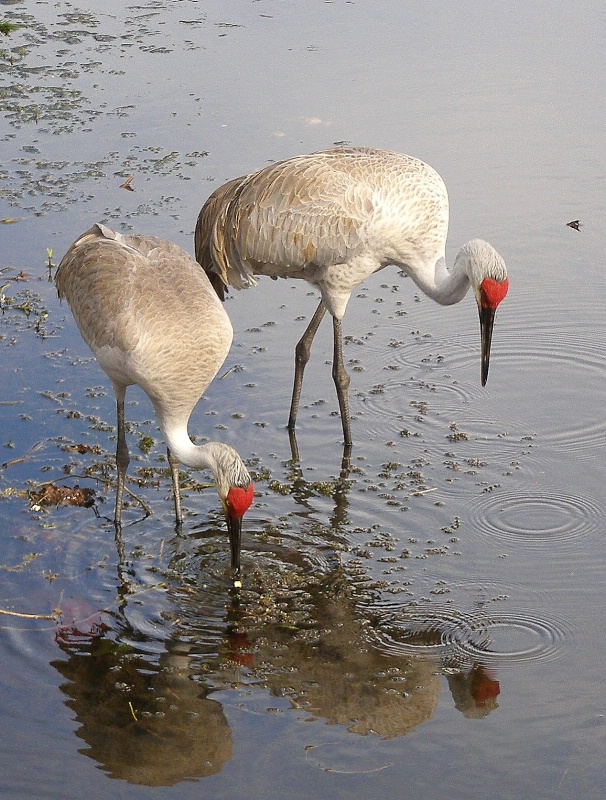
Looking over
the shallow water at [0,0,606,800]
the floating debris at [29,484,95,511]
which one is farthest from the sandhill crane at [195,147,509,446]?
the floating debris at [29,484,95,511]

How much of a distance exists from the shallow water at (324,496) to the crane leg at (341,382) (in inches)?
4.3

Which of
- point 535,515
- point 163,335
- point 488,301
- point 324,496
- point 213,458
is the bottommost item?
point 324,496

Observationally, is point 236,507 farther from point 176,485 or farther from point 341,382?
point 341,382

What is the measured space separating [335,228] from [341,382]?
772 mm

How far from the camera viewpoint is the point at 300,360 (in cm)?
643

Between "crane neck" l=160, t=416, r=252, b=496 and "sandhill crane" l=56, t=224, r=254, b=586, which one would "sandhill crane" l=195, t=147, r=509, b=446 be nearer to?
"sandhill crane" l=56, t=224, r=254, b=586

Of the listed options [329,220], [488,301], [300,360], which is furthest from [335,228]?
[488,301]

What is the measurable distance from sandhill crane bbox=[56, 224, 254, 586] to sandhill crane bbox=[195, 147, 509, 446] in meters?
0.79

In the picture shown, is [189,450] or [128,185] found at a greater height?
[189,450]

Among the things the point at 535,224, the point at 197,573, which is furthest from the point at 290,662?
the point at 535,224

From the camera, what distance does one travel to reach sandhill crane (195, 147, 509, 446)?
6.11 metres

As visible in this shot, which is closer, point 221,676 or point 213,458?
point 221,676


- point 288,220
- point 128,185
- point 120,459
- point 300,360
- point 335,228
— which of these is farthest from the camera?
point 128,185

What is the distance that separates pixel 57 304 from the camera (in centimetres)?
722
